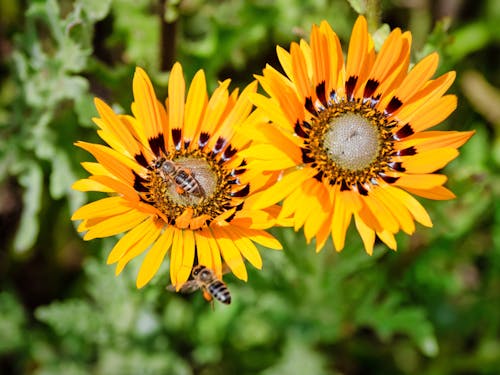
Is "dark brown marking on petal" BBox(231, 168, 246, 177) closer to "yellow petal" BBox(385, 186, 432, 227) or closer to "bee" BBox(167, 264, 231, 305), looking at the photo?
"bee" BBox(167, 264, 231, 305)

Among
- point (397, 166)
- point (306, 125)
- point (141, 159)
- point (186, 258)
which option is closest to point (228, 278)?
point (186, 258)

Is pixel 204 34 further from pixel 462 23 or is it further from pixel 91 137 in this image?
pixel 462 23

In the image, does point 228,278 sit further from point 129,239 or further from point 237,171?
point 129,239

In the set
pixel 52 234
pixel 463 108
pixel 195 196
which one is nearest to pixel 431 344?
pixel 195 196

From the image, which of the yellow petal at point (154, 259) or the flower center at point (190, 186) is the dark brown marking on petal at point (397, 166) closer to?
the flower center at point (190, 186)

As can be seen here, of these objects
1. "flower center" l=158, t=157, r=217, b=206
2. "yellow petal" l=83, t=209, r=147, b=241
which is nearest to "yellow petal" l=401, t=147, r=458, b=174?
"flower center" l=158, t=157, r=217, b=206
